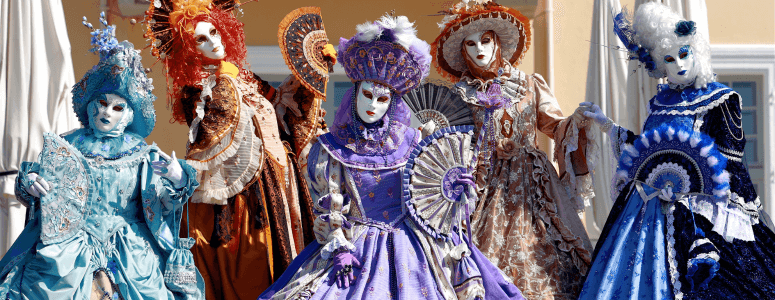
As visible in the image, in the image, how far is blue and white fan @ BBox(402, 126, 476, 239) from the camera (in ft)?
14.9

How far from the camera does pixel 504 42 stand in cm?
572

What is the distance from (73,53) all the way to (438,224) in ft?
14.9

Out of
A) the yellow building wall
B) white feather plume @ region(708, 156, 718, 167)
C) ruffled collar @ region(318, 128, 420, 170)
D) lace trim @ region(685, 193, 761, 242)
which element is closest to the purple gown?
ruffled collar @ region(318, 128, 420, 170)

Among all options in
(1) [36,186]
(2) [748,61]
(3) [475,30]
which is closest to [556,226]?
(3) [475,30]

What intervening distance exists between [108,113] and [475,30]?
2439 millimetres

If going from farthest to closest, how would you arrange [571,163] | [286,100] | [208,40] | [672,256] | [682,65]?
[286,100], [571,163], [208,40], [682,65], [672,256]

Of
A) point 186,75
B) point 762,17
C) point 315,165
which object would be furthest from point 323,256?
point 762,17

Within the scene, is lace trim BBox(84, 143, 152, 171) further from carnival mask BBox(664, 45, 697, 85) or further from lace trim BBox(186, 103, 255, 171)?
carnival mask BBox(664, 45, 697, 85)

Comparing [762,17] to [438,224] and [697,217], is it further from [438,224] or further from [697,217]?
[438,224]

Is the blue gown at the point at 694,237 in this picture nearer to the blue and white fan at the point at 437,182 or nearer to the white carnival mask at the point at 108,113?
the blue and white fan at the point at 437,182

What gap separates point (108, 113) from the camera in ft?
14.9

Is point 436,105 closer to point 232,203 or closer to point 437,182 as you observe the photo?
point 437,182

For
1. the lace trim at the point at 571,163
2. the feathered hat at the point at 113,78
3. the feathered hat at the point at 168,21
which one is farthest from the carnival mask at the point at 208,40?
the lace trim at the point at 571,163

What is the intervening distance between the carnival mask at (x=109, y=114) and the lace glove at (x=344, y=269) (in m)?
1.43
